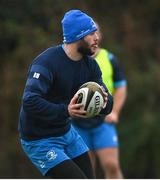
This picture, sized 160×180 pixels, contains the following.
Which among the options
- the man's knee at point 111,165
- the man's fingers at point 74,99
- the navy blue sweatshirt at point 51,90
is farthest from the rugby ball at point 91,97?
the man's knee at point 111,165

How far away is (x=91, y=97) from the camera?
591cm

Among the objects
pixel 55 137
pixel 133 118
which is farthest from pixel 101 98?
pixel 133 118

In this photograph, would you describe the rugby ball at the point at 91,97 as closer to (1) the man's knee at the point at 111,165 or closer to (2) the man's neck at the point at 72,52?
(2) the man's neck at the point at 72,52

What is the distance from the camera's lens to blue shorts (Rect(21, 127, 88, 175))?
20.3 feet

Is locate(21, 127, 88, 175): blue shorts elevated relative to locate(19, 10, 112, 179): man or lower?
lower

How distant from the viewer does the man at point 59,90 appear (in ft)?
19.7

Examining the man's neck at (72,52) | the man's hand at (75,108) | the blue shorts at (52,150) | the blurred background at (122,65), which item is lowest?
the blurred background at (122,65)

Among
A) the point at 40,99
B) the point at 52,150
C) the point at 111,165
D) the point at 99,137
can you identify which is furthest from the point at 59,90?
the point at 111,165

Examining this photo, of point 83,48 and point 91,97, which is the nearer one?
point 91,97

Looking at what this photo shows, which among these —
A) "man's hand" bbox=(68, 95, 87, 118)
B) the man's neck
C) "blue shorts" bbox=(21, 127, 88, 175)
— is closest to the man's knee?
"blue shorts" bbox=(21, 127, 88, 175)

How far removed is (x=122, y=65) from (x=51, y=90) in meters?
7.90

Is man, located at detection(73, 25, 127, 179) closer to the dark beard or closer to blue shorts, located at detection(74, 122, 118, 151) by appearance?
blue shorts, located at detection(74, 122, 118, 151)

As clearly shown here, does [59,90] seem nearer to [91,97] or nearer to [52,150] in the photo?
[91,97]

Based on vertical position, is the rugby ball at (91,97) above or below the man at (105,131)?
above
